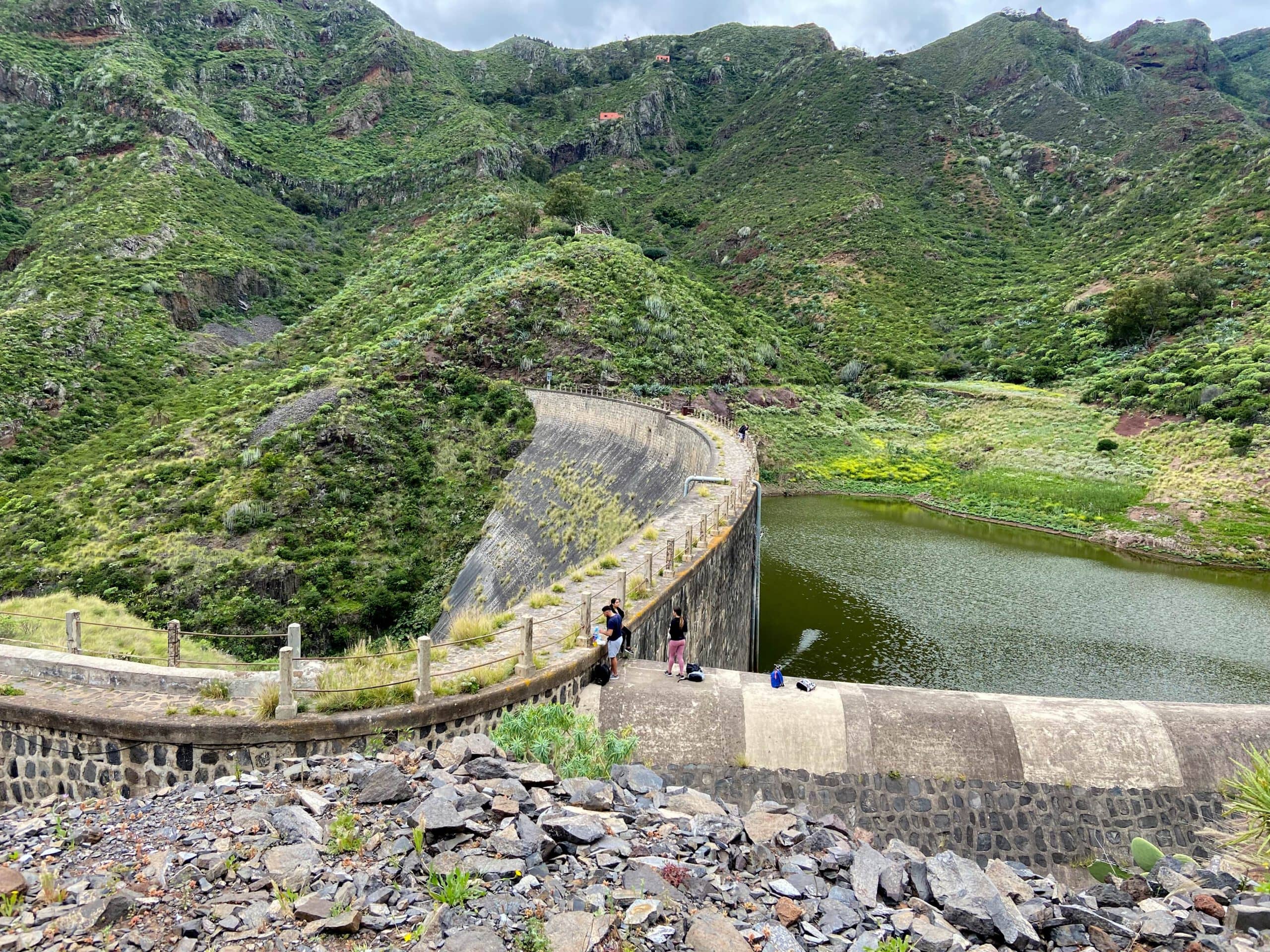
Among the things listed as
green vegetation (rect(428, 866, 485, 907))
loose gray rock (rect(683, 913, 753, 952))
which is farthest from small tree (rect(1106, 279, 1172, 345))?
green vegetation (rect(428, 866, 485, 907))

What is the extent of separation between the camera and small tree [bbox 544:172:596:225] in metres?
69.3

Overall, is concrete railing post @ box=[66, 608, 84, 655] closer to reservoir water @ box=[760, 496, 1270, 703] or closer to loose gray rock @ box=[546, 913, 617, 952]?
loose gray rock @ box=[546, 913, 617, 952]

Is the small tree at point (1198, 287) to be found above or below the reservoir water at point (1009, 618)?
above

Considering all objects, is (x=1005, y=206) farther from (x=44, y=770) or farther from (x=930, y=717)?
(x=44, y=770)

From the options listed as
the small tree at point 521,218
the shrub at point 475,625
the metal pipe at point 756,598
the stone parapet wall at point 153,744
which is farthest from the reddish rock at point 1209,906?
the small tree at point 521,218

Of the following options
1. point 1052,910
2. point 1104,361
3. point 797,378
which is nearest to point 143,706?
point 1052,910

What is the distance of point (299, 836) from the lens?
5.53 m

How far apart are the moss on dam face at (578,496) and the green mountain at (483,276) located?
7.75 feet

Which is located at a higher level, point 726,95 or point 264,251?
point 726,95

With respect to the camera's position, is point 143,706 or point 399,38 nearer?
point 143,706

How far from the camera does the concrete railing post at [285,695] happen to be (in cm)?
730

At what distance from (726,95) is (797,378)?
95959 millimetres

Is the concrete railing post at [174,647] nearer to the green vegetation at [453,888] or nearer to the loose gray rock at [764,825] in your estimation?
the green vegetation at [453,888]

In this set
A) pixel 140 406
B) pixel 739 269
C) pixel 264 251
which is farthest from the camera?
pixel 739 269
